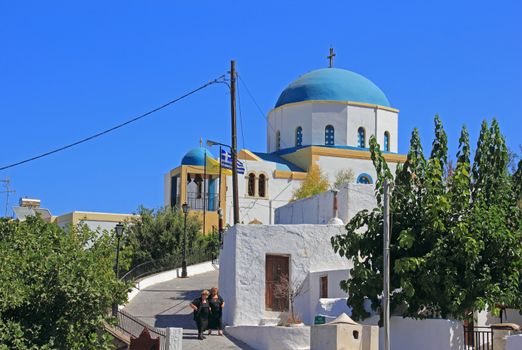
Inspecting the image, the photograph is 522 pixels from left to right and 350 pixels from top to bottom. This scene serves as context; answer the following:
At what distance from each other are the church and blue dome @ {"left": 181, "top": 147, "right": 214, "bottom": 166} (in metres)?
0.05

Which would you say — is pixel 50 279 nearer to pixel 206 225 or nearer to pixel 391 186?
pixel 391 186

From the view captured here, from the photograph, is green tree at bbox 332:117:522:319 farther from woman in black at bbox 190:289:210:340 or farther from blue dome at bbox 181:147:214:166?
blue dome at bbox 181:147:214:166

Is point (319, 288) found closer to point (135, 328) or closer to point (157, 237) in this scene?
point (135, 328)

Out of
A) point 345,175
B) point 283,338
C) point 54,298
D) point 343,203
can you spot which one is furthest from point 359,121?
point 54,298

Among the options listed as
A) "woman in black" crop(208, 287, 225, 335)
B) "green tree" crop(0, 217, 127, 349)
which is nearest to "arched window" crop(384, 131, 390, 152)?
"woman in black" crop(208, 287, 225, 335)

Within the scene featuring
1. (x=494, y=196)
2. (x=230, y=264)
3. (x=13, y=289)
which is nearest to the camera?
(x=13, y=289)

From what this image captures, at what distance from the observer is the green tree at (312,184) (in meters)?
48.0

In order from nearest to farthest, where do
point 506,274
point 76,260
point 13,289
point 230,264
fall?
point 13,289, point 76,260, point 506,274, point 230,264

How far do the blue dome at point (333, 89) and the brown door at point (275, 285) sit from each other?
89.3ft

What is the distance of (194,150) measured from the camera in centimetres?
5278

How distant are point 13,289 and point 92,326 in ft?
5.82

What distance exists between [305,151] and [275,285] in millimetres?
27386

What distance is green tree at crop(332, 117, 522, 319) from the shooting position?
1966 cm

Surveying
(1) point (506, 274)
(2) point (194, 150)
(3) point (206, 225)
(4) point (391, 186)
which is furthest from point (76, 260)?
(2) point (194, 150)
